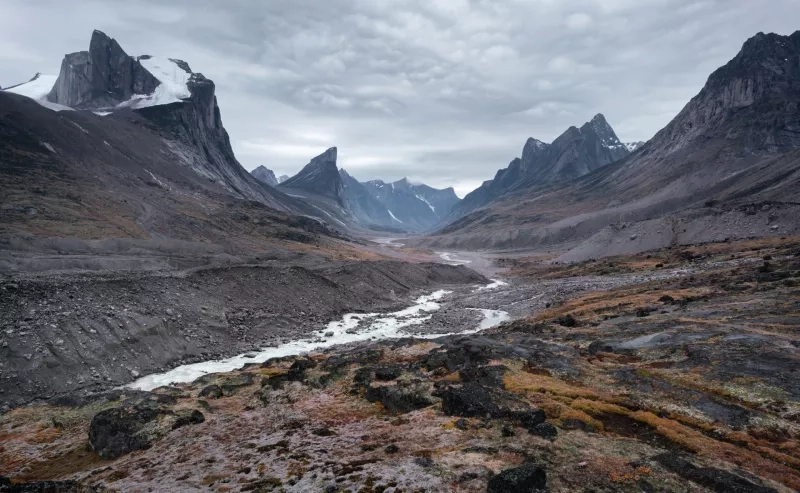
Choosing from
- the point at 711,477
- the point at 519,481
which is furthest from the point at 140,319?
the point at 711,477

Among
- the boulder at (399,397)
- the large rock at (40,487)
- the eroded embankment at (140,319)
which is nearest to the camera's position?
the large rock at (40,487)

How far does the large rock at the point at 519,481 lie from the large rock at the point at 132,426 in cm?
1595

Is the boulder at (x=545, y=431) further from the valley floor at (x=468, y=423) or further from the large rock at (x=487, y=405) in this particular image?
the large rock at (x=487, y=405)

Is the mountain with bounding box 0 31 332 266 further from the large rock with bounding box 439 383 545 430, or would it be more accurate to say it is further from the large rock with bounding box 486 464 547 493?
the large rock with bounding box 486 464 547 493

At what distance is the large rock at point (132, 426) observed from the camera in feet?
62.9

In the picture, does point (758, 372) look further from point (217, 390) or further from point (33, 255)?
point (33, 255)

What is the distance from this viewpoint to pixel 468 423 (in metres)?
18.4

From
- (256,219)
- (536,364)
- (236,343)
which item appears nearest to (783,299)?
(536,364)

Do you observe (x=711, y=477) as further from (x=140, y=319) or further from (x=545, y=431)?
(x=140, y=319)

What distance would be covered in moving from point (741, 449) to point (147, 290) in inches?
2309

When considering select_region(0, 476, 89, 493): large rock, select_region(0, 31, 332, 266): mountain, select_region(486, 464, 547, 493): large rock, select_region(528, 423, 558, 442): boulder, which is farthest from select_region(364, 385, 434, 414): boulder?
select_region(0, 31, 332, 266): mountain

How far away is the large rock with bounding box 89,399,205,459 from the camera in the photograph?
62.9 ft

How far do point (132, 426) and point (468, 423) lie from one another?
1618 cm

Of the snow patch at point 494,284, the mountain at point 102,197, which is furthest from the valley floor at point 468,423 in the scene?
the snow patch at point 494,284
